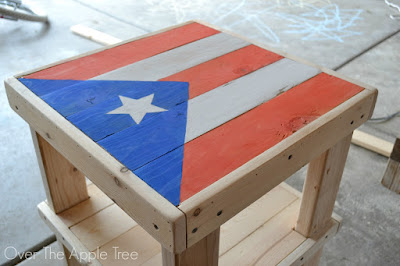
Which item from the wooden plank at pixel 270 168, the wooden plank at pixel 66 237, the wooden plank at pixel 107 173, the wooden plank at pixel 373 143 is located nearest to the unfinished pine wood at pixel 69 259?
the wooden plank at pixel 66 237

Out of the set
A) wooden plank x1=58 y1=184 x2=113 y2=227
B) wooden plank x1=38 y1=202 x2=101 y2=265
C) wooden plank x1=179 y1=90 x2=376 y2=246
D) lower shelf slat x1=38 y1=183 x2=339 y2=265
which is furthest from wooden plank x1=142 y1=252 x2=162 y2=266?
wooden plank x1=179 y1=90 x2=376 y2=246

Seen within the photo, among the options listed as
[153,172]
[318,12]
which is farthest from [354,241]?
[318,12]

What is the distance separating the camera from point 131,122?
3.09 ft

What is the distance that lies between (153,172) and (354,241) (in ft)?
3.56

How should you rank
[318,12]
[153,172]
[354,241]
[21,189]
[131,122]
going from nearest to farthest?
[153,172]
[131,122]
[354,241]
[21,189]
[318,12]

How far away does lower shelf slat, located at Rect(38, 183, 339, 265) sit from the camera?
113cm

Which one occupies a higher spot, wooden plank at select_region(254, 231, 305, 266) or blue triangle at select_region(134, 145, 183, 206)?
blue triangle at select_region(134, 145, 183, 206)

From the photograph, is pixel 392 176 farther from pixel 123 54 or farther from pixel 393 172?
pixel 123 54

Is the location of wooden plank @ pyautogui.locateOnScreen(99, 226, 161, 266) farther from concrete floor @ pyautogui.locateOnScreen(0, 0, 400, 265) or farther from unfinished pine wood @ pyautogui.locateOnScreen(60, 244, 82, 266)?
concrete floor @ pyautogui.locateOnScreen(0, 0, 400, 265)

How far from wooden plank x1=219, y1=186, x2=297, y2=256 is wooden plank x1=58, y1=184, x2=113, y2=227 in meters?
0.36

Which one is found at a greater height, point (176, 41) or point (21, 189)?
point (176, 41)

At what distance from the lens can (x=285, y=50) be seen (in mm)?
2949

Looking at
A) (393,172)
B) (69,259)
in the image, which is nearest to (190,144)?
(69,259)

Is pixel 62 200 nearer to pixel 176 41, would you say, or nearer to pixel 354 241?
pixel 176 41
